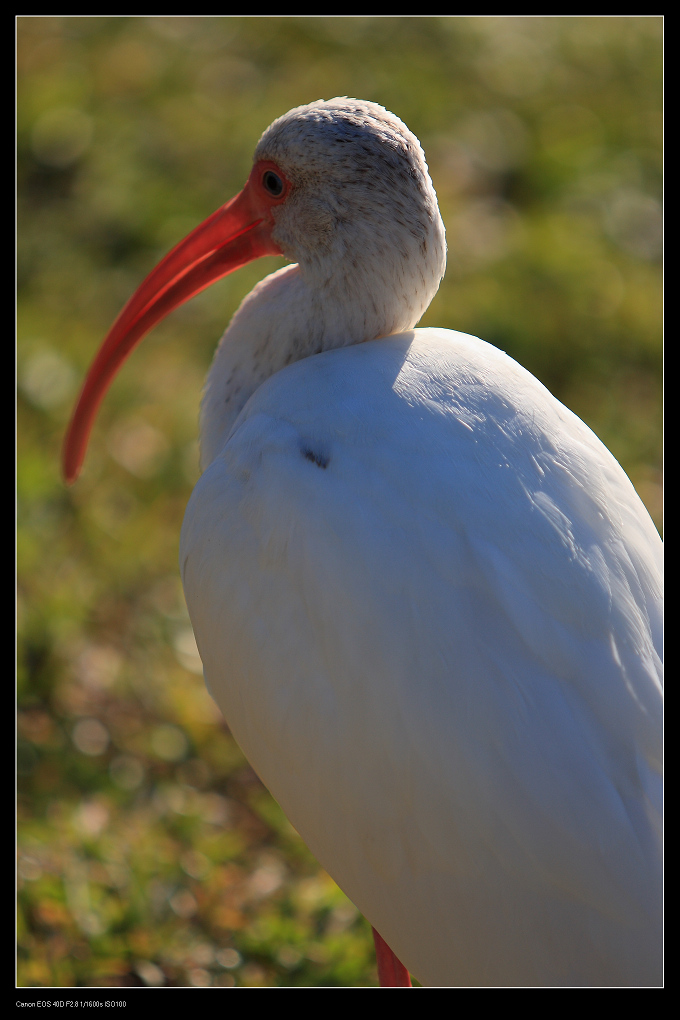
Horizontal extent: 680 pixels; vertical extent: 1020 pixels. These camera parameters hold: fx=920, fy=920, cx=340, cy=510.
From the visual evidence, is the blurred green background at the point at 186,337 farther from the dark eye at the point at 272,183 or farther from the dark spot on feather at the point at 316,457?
the dark eye at the point at 272,183

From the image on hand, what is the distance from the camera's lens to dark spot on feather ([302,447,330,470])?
178cm

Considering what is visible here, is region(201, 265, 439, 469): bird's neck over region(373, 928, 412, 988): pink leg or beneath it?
over

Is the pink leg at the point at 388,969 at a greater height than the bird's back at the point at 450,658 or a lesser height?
lesser

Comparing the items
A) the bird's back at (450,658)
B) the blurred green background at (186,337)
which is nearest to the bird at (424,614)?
the bird's back at (450,658)

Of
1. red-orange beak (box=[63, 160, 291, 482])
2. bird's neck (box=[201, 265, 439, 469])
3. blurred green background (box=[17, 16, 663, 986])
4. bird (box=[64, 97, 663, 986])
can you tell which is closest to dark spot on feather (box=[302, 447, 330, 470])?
bird (box=[64, 97, 663, 986])

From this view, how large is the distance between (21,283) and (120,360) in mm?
2446

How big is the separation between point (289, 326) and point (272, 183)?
337mm

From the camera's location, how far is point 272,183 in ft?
7.11

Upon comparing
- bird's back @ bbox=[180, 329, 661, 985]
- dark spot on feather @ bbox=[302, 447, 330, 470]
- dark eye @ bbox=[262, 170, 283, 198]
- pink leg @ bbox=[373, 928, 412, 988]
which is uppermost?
dark eye @ bbox=[262, 170, 283, 198]

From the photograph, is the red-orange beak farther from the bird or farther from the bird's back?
the bird's back

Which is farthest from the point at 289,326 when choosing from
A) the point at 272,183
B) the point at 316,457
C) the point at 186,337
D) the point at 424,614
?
the point at 186,337

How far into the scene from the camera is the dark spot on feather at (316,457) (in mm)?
1775

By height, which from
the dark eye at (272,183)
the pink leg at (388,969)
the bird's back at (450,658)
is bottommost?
the pink leg at (388,969)

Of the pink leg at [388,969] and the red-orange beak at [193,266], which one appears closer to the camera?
the pink leg at [388,969]
